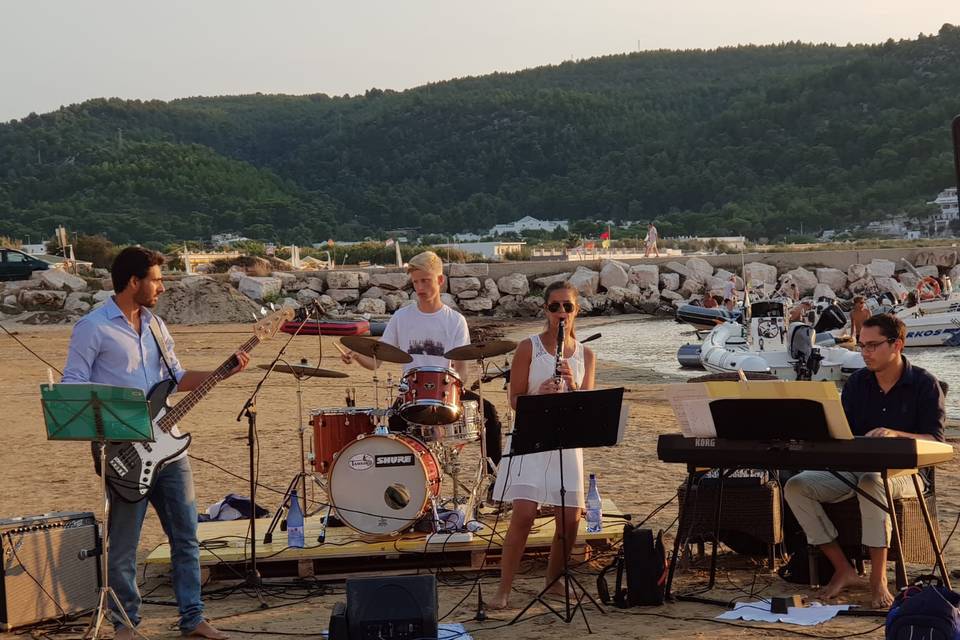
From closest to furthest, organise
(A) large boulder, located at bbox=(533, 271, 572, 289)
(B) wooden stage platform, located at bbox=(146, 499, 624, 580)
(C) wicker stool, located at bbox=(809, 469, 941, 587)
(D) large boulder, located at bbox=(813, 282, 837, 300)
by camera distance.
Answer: (C) wicker stool, located at bbox=(809, 469, 941, 587) < (B) wooden stage platform, located at bbox=(146, 499, 624, 580) < (A) large boulder, located at bbox=(533, 271, 572, 289) < (D) large boulder, located at bbox=(813, 282, 837, 300)

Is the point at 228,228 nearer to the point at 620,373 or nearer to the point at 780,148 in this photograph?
the point at 780,148

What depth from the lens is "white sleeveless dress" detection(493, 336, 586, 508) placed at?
732 cm

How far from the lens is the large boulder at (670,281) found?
43.8 meters

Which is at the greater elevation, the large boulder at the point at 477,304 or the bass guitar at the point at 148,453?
the bass guitar at the point at 148,453

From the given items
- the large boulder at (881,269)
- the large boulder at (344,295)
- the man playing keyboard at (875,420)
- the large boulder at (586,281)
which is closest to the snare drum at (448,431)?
the man playing keyboard at (875,420)

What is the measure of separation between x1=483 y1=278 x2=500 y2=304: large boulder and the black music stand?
33.5 m

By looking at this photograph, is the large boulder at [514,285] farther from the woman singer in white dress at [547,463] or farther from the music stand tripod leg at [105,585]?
the music stand tripod leg at [105,585]

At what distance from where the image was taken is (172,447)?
21.6 ft

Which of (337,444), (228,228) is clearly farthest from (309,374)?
(228,228)

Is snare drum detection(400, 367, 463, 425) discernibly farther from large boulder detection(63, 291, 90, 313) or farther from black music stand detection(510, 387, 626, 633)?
large boulder detection(63, 291, 90, 313)

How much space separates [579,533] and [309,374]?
2220mm

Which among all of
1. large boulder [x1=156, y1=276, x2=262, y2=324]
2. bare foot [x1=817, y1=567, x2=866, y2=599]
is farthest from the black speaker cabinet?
large boulder [x1=156, y1=276, x2=262, y2=324]

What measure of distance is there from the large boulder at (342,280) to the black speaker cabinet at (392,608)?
33.8 meters

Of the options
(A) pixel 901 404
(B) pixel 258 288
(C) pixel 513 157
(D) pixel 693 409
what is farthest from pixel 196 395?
(C) pixel 513 157
